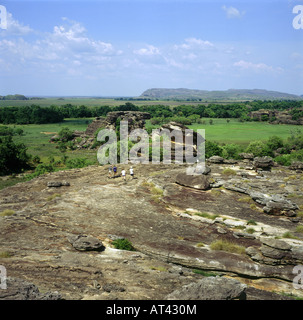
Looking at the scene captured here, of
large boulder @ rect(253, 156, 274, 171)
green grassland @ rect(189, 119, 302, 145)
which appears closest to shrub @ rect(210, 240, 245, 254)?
large boulder @ rect(253, 156, 274, 171)

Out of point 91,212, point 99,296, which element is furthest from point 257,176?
point 99,296

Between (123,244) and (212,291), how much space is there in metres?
6.95

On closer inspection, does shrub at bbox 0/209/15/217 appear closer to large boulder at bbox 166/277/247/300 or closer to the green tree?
large boulder at bbox 166/277/247/300

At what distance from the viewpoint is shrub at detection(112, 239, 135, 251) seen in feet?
52.6

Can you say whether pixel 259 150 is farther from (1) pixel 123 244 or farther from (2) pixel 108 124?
(2) pixel 108 124

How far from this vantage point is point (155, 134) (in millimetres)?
43656

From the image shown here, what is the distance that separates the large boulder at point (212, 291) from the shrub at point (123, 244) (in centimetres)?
596

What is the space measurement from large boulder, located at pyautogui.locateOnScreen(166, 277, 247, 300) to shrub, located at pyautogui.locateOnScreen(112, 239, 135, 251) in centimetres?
596

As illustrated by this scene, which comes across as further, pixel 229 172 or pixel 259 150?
pixel 259 150

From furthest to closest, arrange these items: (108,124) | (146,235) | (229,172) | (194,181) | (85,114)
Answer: (85,114), (108,124), (229,172), (194,181), (146,235)

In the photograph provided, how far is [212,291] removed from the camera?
408 inches

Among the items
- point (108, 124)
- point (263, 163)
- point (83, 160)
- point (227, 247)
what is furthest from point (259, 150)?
point (108, 124)

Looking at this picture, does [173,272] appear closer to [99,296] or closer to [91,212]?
[99,296]

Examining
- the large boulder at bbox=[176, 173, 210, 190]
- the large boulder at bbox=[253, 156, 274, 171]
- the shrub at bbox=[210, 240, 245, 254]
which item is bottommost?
the shrub at bbox=[210, 240, 245, 254]
